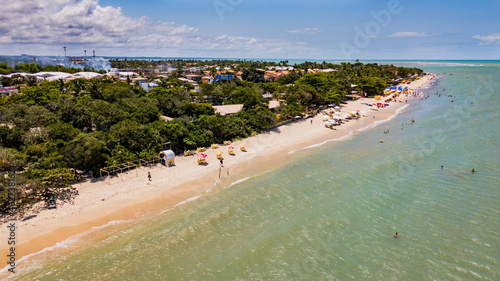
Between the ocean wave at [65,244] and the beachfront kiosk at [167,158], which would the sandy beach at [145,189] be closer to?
the ocean wave at [65,244]

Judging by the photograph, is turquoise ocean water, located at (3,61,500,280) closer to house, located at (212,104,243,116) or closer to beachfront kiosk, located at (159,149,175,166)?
beachfront kiosk, located at (159,149,175,166)

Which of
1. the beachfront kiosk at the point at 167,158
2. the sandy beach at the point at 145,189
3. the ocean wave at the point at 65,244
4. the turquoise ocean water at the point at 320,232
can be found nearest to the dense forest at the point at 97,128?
the beachfront kiosk at the point at 167,158

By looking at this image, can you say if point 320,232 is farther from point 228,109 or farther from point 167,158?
point 228,109

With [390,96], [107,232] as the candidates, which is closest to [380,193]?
[107,232]

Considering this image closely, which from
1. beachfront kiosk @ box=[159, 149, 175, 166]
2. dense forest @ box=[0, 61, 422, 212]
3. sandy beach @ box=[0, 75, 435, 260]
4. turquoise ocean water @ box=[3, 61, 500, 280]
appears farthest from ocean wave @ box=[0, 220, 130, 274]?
beachfront kiosk @ box=[159, 149, 175, 166]

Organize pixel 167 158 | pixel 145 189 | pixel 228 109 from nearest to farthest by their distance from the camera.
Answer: pixel 145 189
pixel 167 158
pixel 228 109

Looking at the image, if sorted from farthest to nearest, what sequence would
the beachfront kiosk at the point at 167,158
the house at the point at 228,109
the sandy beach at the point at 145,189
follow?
the house at the point at 228,109 → the beachfront kiosk at the point at 167,158 → the sandy beach at the point at 145,189

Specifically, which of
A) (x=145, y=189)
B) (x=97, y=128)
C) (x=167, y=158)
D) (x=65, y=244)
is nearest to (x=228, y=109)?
(x=167, y=158)
